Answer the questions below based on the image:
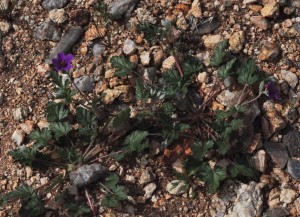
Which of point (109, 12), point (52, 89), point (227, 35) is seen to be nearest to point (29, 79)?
point (52, 89)

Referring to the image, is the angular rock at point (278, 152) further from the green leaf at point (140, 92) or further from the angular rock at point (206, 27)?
the angular rock at point (206, 27)

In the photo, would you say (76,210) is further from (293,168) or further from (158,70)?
(293,168)

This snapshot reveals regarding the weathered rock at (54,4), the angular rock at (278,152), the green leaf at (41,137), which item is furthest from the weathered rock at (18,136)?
the angular rock at (278,152)

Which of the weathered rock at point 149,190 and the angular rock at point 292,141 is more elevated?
the weathered rock at point 149,190

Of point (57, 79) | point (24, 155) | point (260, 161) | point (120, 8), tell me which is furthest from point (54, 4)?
point (260, 161)

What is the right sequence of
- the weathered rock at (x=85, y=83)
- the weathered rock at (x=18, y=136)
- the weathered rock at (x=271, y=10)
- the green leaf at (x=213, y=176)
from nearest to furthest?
1. the green leaf at (x=213, y=176)
2. the weathered rock at (x=18, y=136)
3. the weathered rock at (x=85, y=83)
4. the weathered rock at (x=271, y=10)

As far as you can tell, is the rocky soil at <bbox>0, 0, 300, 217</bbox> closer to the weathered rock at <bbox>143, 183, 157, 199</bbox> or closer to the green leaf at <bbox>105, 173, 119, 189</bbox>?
the weathered rock at <bbox>143, 183, 157, 199</bbox>
